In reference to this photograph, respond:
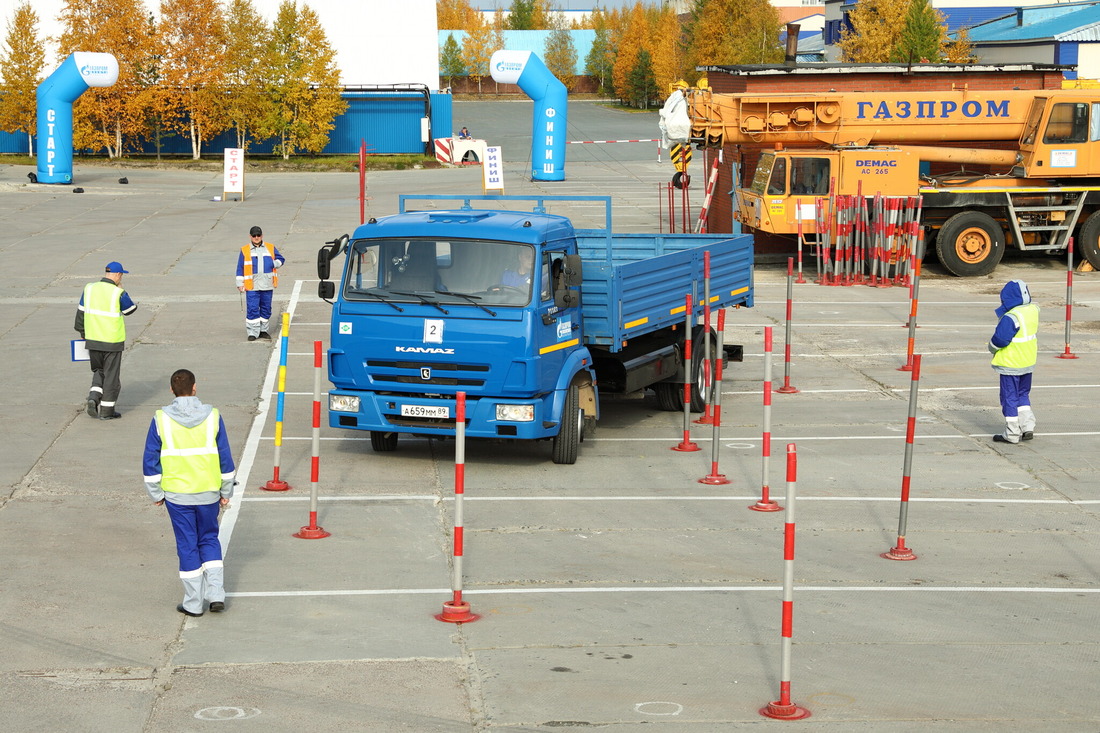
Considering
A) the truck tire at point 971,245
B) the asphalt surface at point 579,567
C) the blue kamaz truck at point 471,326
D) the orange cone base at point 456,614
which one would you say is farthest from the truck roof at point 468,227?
the truck tire at point 971,245

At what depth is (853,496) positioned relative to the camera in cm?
1225

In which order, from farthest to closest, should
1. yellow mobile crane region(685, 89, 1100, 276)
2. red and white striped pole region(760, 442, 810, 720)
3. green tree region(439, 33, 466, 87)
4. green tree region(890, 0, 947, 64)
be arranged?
green tree region(439, 33, 466, 87) < green tree region(890, 0, 947, 64) < yellow mobile crane region(685, 89, 1100, 276) < red and white striped pole region(760, 442, 810, 720)

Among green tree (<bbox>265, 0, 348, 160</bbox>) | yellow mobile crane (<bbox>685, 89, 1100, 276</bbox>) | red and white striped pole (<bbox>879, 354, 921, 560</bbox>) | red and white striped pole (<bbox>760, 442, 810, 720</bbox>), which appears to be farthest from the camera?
green tree (<bbox>265, 0, 348, 160</bbox>)

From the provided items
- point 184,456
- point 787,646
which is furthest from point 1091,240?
point 184,456

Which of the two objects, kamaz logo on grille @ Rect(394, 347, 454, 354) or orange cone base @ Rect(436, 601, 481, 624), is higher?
kamaz logo on grille @ Rect(394, 347, 454, 354)

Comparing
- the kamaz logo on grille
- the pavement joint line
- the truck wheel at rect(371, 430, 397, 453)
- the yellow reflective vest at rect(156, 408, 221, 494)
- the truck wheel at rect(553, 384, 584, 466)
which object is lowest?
the pavement joint line

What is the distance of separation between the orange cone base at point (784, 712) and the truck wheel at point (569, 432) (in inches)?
229

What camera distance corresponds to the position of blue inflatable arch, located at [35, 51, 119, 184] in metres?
43.0

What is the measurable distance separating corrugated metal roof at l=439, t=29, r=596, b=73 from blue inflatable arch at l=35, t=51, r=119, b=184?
96.8 meters

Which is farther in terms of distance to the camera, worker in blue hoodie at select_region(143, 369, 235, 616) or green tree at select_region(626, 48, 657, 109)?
green tree at select_region(626, 48, 657, 109)

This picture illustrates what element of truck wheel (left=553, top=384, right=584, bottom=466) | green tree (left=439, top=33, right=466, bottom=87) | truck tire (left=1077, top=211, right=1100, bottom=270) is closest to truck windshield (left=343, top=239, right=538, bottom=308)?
truck wheel (left=553, top=384, right=584, bottom=466)

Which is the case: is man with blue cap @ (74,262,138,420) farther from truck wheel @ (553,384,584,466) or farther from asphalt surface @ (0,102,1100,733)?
truck wheel @ (553,384,584,466)

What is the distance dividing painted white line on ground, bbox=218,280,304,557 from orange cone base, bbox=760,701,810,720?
14.4ft

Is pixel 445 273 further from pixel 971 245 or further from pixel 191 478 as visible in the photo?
pixel 971 245
